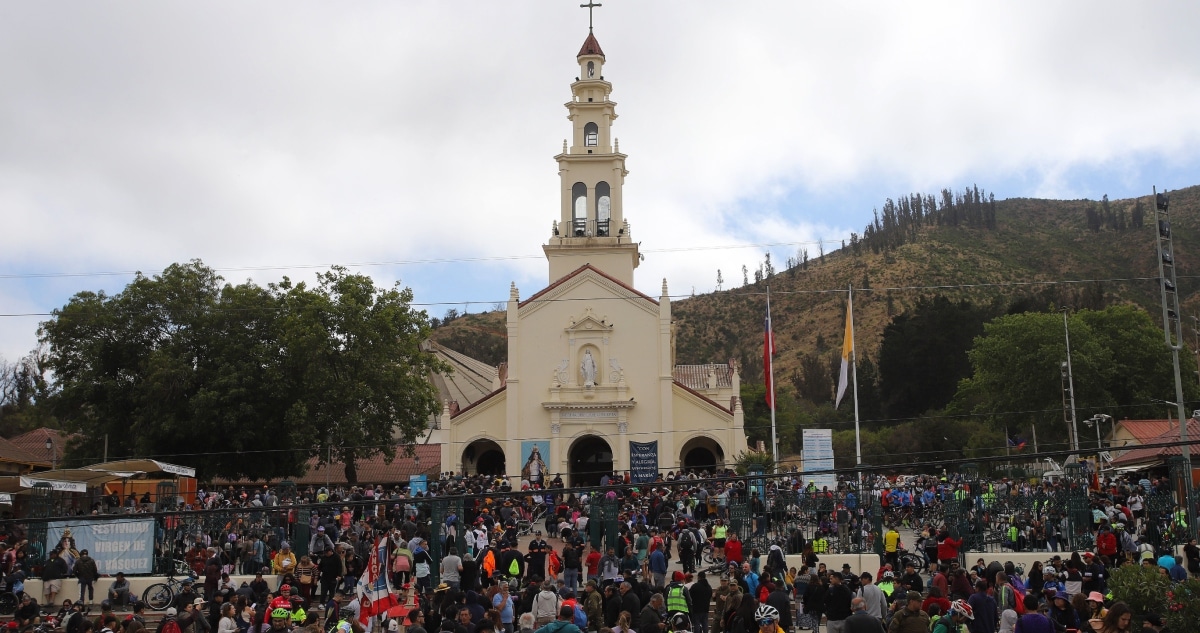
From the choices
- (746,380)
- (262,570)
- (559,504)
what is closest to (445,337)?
(746,380)

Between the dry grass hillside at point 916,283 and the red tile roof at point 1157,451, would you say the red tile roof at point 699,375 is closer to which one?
the red tile roof at point 1157,451

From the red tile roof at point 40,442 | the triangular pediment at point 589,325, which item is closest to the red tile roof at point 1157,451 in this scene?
the triangular pediment at point 589,325

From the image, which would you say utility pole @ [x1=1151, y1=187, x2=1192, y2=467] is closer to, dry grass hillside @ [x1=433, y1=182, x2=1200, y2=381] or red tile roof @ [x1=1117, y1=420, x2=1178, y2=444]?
red tile roof @ [x1=1117, y1=420, x2=1178, y2=444]

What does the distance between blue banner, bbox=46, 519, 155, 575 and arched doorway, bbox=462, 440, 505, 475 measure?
79.1ft

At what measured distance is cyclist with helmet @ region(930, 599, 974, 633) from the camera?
13.8 metres

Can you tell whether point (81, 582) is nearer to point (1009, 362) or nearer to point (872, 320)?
point (1009, 362)

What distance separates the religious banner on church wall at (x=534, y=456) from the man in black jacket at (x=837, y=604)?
2966 centimetres

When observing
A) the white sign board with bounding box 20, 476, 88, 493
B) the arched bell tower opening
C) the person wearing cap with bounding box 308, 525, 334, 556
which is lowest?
the person wearing cap with bounding box 308, 525, 334, 556

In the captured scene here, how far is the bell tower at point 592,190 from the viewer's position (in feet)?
171

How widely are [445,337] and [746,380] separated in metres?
43.8

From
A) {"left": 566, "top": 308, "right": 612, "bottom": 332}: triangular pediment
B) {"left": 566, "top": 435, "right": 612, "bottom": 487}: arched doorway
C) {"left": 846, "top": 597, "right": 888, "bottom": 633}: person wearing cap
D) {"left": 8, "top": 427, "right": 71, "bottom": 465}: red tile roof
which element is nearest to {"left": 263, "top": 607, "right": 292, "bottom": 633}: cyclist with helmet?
{"left": 846, "top": 597, "right": 888, "bottom": 633}: person wearing cap

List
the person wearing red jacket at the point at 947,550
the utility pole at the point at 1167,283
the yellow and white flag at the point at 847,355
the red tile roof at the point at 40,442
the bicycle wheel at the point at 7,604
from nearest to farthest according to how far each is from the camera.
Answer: the bicycle wheel at the point at 7,604 → the person wearing red jacket at the point at 947,550 → the utility pole at the point at 1167,283 → the yellow and white flag at the point at 847,355 → the red tile roof at the point at 40,442

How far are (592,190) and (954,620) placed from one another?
40753 mm

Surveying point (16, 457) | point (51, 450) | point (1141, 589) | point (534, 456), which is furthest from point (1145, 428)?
point (51, 450)
